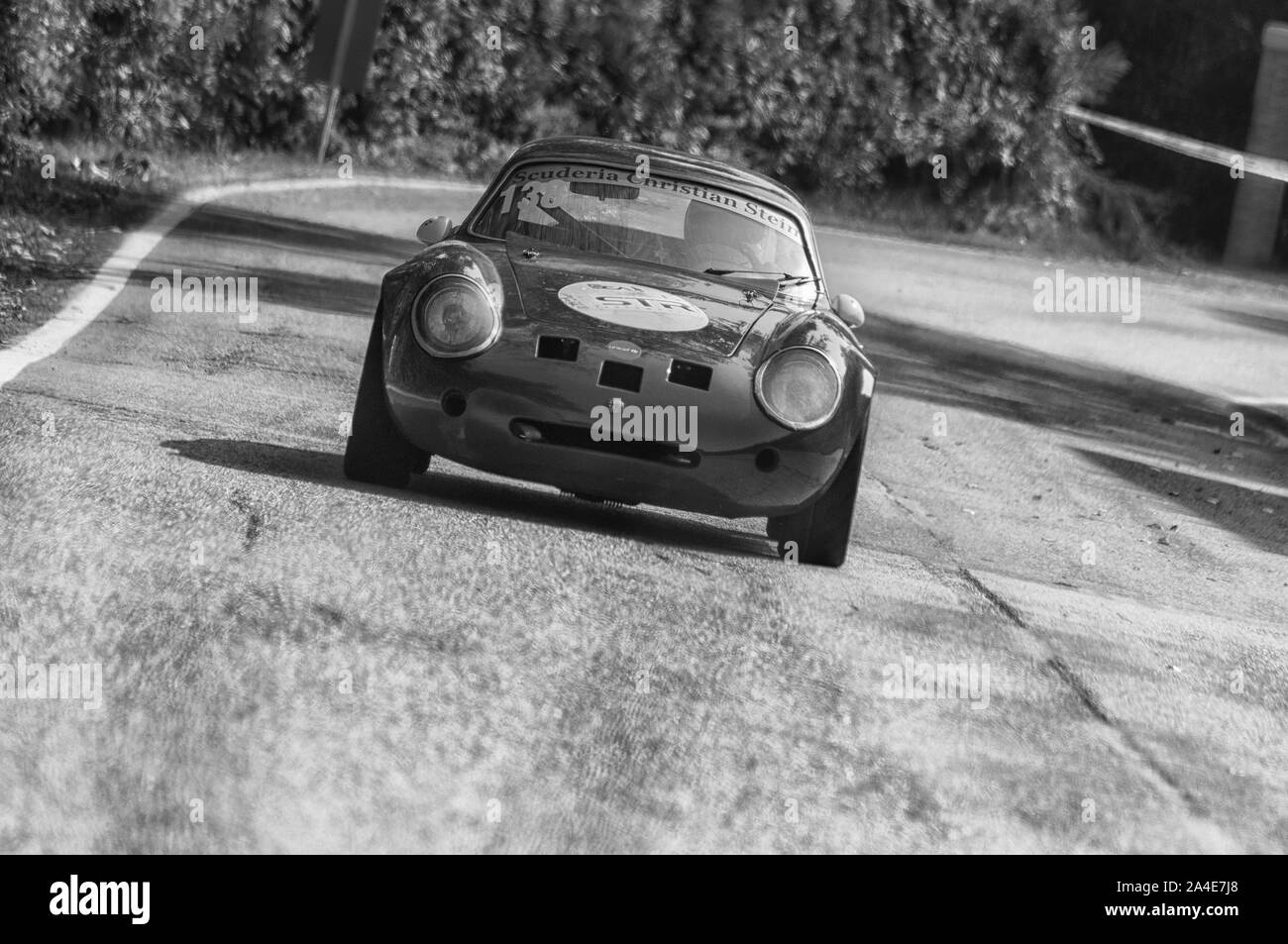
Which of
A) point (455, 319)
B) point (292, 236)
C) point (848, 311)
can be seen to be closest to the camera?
point (455, 319)

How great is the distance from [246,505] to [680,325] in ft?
4.56

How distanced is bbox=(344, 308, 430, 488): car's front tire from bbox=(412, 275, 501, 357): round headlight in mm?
218

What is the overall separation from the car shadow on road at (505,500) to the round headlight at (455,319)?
562mm

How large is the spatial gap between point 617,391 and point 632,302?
398mm

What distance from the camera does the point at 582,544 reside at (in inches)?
241

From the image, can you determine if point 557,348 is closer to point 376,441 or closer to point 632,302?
point 632,302

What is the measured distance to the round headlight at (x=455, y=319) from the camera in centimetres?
605

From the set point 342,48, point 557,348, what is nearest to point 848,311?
point 557,348

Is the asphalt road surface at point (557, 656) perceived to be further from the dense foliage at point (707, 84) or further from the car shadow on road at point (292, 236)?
the dense foliage at point (707, 84)

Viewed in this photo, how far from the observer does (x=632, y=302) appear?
6.23m

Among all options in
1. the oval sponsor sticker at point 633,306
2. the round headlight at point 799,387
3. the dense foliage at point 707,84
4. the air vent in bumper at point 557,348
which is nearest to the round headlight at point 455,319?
the air vent in bumper at point 557,348

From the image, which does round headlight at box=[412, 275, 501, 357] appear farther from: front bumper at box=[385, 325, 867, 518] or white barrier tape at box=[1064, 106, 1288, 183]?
white barrier tape at box=[1064, 106, 1288, 183]
